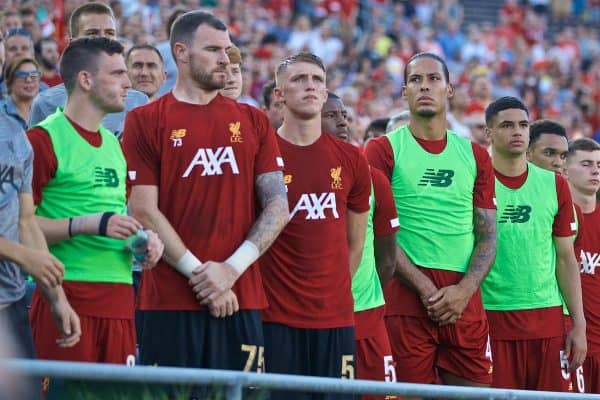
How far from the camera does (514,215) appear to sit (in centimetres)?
880

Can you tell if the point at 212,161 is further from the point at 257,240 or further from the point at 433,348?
the point at 433,348

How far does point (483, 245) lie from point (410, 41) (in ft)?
51.4

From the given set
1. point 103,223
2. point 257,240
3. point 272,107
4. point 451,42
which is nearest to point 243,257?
point 257,240

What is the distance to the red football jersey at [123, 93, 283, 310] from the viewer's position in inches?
255

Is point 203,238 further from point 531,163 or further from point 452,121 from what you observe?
point 452,121

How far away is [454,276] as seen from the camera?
26.6ft

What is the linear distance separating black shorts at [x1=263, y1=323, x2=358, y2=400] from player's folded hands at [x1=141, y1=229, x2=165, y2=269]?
1.19m

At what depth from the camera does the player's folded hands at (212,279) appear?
20.7ft

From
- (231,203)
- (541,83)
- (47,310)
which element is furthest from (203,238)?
(541,83)

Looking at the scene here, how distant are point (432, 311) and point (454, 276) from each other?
30cm

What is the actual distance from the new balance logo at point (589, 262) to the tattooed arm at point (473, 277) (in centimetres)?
167

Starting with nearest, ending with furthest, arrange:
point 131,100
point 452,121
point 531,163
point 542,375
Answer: point 131,100, point 542,375, point 531,163, point 452,121

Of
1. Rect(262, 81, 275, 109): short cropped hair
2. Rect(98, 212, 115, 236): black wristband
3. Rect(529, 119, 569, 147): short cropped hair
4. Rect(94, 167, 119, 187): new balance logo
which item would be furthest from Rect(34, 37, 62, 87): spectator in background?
Rect(98, 212, 115, 236): black wristband

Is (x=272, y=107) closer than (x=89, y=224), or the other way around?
(x=89, y=224)
